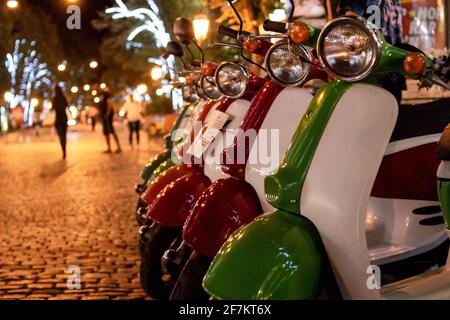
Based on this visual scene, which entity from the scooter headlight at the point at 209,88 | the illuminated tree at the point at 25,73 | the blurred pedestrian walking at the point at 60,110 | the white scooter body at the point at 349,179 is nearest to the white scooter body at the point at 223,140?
the scooter headlight at the point at 209,88

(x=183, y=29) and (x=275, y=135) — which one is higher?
(x=183, y=29)

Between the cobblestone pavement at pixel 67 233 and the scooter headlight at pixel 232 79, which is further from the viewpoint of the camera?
the cobblestone pavement at pixel 67 233

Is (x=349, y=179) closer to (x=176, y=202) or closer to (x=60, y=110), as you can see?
(x=176, y=202)

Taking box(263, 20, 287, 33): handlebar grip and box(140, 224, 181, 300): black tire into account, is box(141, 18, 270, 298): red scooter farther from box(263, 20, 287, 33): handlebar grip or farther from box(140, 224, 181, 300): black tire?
box(263, 20, 287, 33): handlebar grip

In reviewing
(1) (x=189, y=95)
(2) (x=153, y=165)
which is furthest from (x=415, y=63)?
(1) (x=189, y=95)

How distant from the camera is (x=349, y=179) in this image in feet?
7.95

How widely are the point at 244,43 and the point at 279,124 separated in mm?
485

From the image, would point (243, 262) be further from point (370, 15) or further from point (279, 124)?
point (370, 15)

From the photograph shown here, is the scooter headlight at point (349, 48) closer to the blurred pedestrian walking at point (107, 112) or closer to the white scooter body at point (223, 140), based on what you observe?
the white scooter body at point (223, 140)

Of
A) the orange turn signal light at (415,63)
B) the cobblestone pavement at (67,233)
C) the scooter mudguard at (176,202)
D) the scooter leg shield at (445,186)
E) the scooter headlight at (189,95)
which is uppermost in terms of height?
the orange turn signal light at (415,63)

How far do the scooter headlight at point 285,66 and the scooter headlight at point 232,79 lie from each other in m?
0.65

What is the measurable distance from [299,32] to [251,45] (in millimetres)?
860

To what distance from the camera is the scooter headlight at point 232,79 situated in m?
3.74
